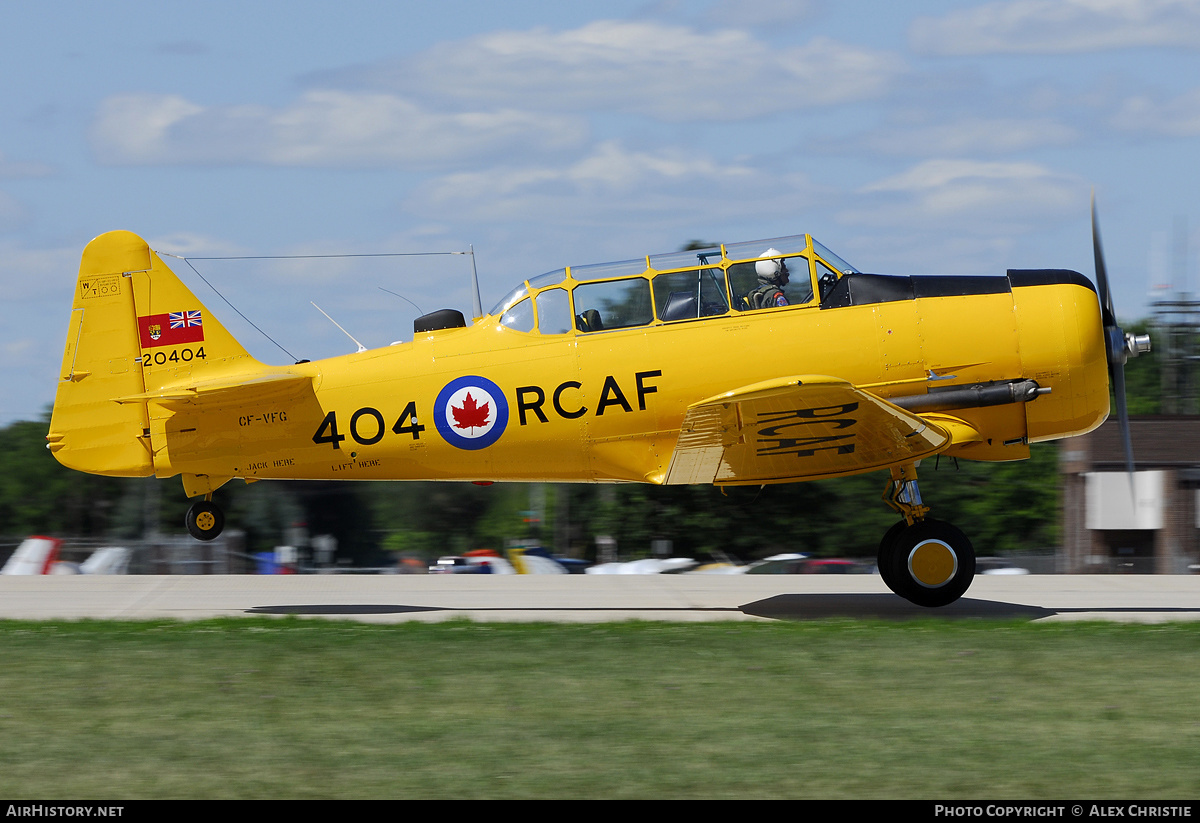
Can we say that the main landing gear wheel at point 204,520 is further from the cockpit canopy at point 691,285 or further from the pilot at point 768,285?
the pilot at point 768,285

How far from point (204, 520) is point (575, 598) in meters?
3.89

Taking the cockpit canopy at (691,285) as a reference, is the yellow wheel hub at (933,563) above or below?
below

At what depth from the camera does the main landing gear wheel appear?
1138 cm

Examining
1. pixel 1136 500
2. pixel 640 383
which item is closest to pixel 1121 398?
pixel 640 383

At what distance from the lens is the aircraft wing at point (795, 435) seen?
948 cm

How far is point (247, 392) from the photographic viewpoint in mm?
11164

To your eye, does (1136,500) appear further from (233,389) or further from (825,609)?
(233,389)

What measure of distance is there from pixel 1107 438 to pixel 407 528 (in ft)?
72.2

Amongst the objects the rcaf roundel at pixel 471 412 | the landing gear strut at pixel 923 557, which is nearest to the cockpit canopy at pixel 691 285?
the rcaf roundel at pixel 471 412

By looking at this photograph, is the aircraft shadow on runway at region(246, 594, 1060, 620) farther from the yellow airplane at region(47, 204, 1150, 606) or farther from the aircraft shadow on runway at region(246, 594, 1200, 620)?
the yellow airplane at region(47, 204, 1150, 606)

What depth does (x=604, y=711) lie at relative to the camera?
7367 millimetres

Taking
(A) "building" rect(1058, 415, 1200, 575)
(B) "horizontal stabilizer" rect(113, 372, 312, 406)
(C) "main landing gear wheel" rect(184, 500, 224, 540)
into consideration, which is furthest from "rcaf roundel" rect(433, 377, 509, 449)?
(A) "building" rect(1058, 415, 1200, 575)

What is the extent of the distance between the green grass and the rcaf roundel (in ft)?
5.67

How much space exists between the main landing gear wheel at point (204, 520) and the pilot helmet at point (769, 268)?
551cm
